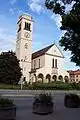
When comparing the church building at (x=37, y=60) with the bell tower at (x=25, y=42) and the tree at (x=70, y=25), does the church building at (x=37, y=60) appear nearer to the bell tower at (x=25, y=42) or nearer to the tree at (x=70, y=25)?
the bell tower at (x=25, y=42)

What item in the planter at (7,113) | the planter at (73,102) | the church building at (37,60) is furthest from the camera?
the church building at (37,60)

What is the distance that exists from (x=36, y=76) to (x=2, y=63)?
65.8 feet

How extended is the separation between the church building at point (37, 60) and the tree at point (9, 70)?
16.5 m

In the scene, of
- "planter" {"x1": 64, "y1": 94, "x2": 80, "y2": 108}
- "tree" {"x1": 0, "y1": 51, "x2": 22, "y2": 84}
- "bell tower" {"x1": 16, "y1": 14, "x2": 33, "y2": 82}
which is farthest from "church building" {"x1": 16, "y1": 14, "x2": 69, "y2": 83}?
"planter" {"x1": 64, "y1": 94, "x2": 80, "y2": 108}

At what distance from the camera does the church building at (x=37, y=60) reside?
83.2 meters

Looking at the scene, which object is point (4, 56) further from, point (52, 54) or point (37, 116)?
point (37, 116)

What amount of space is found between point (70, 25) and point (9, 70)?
50537 millimetres

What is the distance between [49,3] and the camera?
43.3 feet

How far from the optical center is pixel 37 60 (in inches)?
3551

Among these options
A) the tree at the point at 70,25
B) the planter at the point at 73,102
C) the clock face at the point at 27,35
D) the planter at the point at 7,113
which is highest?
the clock face at the point at 27,35

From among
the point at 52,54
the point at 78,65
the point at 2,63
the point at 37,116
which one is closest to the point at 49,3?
the point at 78,65

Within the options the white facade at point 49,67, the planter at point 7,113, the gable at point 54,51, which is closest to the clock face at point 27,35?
the white facade at point 49,67

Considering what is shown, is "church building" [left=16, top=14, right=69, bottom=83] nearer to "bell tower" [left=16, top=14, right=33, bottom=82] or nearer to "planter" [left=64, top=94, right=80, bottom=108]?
"bell tower" [left=16, top=14, right=33, bottom=82]

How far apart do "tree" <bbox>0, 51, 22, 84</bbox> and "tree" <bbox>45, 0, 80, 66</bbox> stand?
48.2 m
